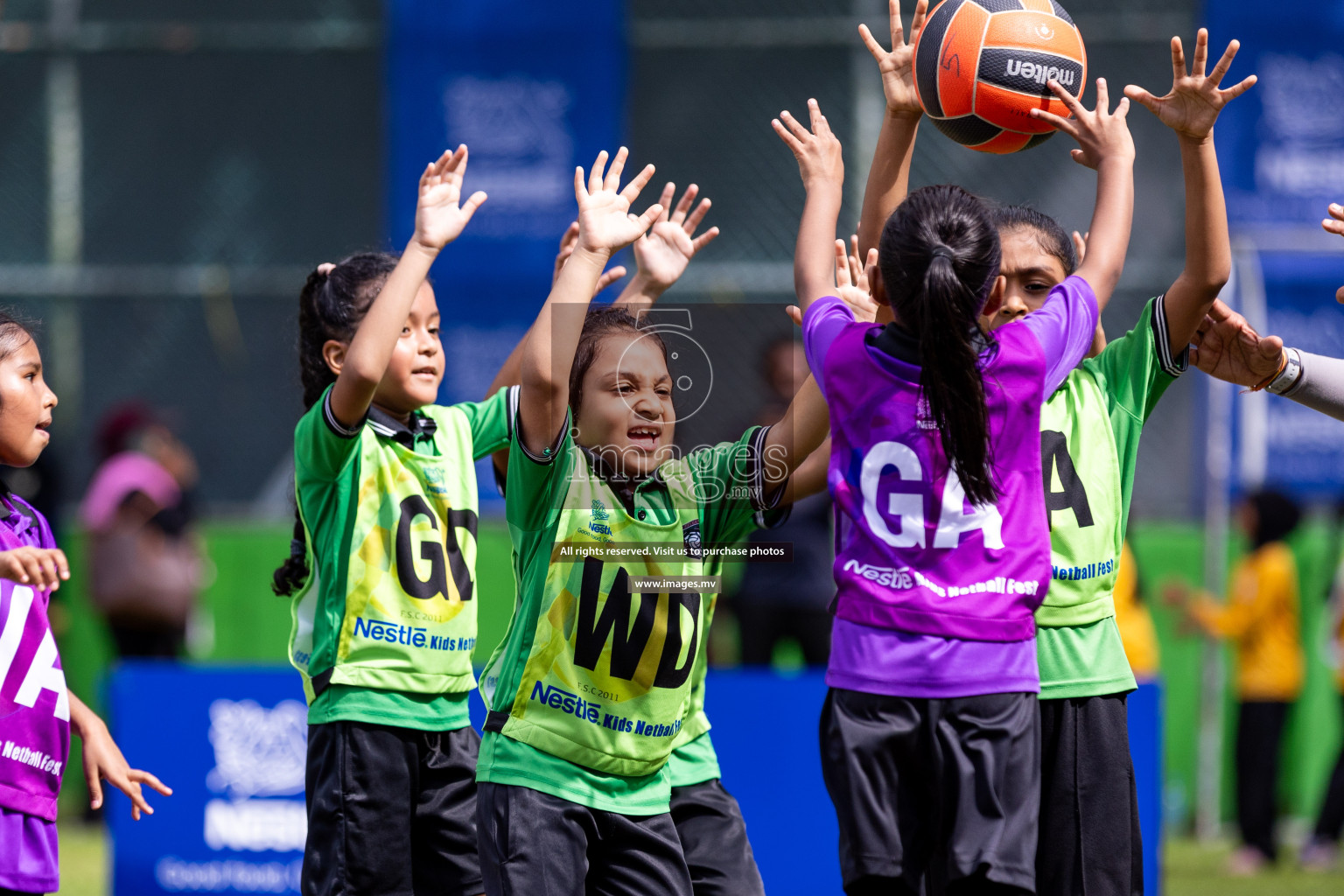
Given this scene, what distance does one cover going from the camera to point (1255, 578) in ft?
24.2

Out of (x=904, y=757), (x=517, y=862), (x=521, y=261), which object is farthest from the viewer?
(x=521, y=261)

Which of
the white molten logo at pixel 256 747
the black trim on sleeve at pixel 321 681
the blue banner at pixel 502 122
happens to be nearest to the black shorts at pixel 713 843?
the black trim on sleeve at pixel 321 681

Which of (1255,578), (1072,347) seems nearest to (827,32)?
(1255,578)

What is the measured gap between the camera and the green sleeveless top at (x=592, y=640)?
9.86 feet

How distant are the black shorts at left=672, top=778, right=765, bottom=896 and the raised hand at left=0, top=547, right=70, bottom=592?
4.58 feet

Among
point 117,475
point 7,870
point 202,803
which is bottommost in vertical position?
point 202,803

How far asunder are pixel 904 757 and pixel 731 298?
6.84 meters

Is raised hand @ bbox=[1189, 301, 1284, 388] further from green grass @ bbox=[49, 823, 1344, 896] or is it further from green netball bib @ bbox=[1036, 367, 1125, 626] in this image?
green grass @ bbox=[49, 823, 1344, 896]

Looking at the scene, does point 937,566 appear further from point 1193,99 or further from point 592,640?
point 1193,99

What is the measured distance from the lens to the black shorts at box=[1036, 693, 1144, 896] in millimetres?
3004

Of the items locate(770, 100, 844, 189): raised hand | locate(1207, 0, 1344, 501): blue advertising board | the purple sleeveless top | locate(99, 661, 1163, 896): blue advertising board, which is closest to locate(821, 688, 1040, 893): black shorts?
locate(770, 100, 844, 189): raised hand

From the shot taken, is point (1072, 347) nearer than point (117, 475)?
Yes

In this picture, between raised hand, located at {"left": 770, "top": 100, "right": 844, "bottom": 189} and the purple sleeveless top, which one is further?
raised hand, located at {"left": 770, "top": 100, "right": 844, "bottom": 189}

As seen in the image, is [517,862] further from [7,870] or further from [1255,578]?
[1255,578]
